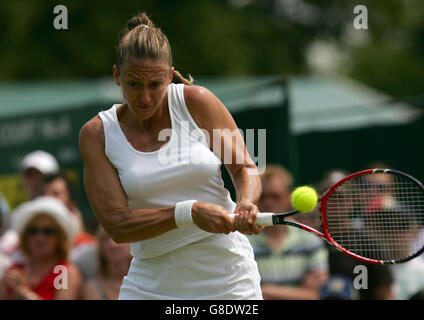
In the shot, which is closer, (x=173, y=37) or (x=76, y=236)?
(x=76, y=236)

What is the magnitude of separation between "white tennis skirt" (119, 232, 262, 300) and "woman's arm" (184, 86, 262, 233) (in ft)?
0.84

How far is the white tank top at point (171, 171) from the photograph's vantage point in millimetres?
3625

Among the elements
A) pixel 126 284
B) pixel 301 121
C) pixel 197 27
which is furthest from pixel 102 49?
pixel 126 284

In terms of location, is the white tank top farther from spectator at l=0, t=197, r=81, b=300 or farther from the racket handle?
spectator at l=0, t=197, r=81, b=300

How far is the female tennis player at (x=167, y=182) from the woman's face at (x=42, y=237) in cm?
249

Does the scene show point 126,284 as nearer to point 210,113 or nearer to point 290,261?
point 210,113

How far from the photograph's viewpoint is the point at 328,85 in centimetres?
1611

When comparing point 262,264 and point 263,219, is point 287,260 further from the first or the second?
point 263,219

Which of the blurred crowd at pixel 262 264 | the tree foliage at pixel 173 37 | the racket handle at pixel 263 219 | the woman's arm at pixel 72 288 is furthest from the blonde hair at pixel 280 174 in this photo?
the tree foliage at pixel 173 37

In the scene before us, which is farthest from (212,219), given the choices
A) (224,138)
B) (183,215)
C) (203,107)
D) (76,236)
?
(76,236)

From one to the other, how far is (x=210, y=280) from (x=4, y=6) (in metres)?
17.9

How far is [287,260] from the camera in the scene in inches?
241

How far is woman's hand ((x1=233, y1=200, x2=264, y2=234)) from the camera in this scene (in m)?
3.50

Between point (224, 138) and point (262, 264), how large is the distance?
8.68 ft
